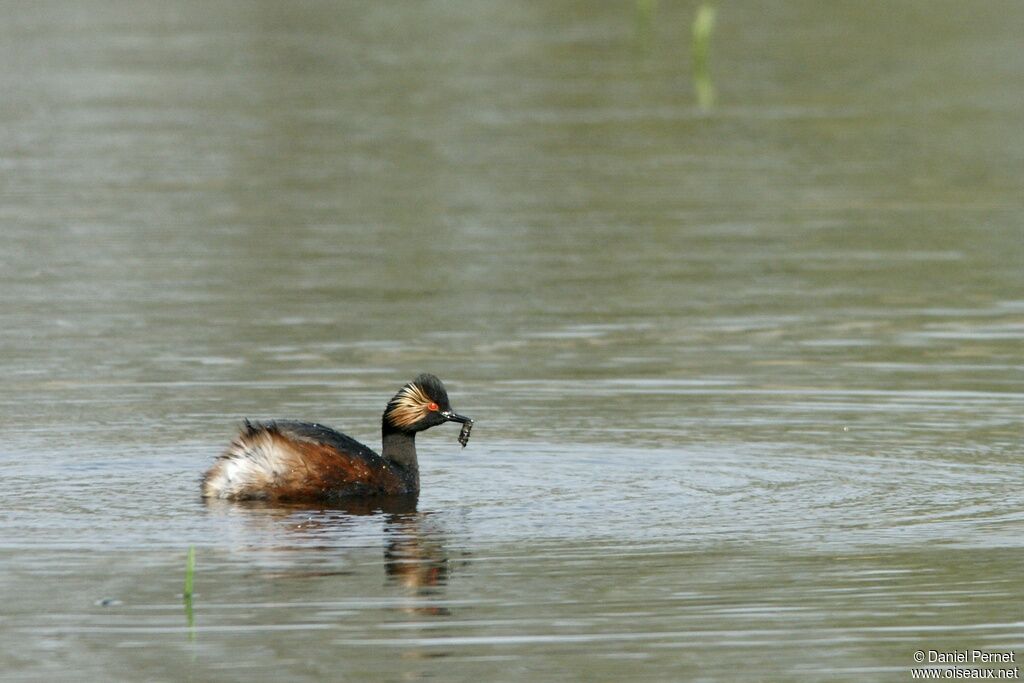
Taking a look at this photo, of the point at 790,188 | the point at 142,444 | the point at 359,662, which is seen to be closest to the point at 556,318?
the point at 142,444

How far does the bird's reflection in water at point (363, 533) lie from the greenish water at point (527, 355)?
0.11ft

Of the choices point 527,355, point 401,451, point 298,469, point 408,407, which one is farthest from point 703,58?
point 298,469

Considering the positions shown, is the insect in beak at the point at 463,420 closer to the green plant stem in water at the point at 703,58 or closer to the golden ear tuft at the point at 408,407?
the golden ear tuft at the point at 408,407

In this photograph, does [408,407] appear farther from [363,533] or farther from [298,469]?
[363,533]

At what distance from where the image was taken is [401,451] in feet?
38.8

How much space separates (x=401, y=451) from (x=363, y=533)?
1.25 metres

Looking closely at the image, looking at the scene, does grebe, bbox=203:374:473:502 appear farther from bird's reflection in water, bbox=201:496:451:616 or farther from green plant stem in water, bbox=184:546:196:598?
green plant stem in water, bbox=184:546:196:598

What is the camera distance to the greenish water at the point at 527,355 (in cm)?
902

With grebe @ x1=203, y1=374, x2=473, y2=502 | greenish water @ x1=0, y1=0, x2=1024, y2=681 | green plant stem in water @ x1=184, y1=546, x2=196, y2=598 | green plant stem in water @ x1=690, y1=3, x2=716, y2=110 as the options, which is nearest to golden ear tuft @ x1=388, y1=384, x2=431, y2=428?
grebe @ x1=203, y1=374, x2=473, y2=502

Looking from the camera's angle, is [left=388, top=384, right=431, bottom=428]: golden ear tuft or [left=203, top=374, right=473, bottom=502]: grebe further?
[left=388, top=384, right=431, bottom=428]: golden ear tuft

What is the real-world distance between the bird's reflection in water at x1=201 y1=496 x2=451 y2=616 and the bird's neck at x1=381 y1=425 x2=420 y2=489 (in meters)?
0.23

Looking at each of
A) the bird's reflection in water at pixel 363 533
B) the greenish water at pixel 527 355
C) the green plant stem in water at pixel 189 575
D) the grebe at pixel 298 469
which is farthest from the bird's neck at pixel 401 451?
the green plant stem in water at pixel 189 575

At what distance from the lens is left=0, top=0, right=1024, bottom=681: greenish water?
9023mm

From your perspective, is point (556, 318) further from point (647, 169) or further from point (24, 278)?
point (647, 169)
